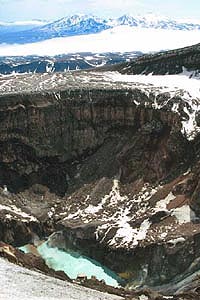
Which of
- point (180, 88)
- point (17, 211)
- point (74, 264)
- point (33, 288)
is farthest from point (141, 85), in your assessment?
point (33, 288)

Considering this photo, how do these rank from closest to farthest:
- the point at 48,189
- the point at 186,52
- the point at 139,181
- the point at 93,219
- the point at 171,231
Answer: the point at 171,231
the point at 93,219
the point at 139,181
the point at 48,189
the point at 186,52

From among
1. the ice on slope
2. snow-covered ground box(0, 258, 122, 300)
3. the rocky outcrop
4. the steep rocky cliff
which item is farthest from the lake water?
the rocky outcrop

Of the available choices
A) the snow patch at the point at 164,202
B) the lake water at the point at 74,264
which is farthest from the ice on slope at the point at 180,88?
the lake water at the point at 74,264

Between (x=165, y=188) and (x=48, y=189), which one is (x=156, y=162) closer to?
(x=165, y=188)

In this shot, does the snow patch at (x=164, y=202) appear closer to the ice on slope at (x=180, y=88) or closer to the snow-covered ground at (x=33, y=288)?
the ice on slope at (x=180, y=88)

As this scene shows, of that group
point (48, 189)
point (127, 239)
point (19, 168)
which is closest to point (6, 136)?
point (19, 168)

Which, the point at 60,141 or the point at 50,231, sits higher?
Result: the point at 60,141

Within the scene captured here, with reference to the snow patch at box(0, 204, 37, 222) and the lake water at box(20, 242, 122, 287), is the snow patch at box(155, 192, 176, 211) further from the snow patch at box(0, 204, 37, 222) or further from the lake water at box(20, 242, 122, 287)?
the snow patch at box(0, 204, 37, 222)

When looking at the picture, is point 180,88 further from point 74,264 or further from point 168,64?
point 74,264
